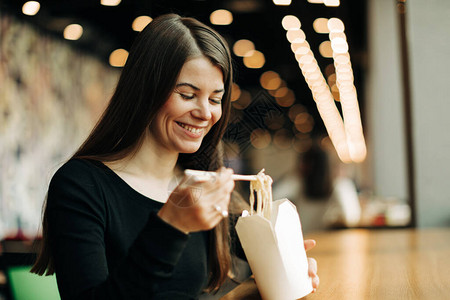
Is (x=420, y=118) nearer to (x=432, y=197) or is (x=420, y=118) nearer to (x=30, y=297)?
(x=432, y=197)

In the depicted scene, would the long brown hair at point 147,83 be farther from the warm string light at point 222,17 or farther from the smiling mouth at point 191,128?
the warm string light at point 222,17

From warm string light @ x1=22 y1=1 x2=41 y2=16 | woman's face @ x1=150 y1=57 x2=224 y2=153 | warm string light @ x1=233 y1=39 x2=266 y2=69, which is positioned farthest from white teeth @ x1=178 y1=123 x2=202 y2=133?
warm string light @ x1=233 y1=39 x2=266 y2=69

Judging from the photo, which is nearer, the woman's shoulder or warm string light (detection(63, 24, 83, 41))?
the woman's shoulder

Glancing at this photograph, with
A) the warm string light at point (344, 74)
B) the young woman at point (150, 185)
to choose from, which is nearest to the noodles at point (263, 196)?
the young woman at point (150, 185)

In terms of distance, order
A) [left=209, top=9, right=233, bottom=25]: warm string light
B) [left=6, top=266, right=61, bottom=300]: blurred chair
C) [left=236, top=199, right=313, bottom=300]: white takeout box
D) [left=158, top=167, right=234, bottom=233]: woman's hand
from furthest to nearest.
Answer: [left=209, top=9, right=233, bottom=25]: warm string light
[left=6, top=266, right=61, bottom=300]: blurred chair
[left=236, top=199, right=313, bottom=300]: white takeout box
[left=158, top=167, right=234, bottom=233]: woman's hand

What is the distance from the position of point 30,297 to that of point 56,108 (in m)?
4.62

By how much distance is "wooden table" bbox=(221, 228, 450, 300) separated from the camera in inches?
42.4

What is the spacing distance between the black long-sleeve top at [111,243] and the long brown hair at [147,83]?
0.23 ft

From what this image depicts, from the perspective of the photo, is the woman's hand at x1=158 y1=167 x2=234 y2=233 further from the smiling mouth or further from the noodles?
the smiling mouth

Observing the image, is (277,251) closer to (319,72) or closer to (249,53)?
(319,72)

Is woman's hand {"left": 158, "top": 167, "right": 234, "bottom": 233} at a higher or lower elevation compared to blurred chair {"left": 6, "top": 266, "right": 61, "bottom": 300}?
higher

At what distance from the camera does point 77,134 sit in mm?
6520

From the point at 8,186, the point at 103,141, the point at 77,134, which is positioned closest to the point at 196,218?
the point at 103,141

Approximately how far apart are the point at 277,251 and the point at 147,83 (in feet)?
1.45
